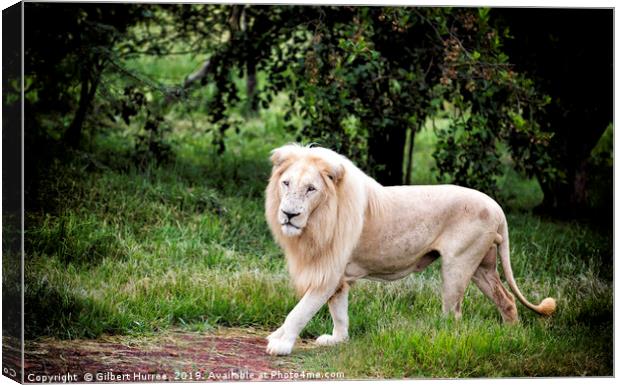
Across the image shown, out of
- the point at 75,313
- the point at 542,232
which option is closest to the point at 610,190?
the point at 542,232

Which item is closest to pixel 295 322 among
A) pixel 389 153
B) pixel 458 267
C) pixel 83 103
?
A: pixel 458 267

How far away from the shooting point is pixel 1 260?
4.80 meters

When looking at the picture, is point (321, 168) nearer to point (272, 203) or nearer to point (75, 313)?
point (272, 203)

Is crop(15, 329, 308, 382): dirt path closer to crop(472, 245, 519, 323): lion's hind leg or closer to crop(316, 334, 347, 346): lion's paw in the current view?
crop(316, 334, 347, 346): lion's paw

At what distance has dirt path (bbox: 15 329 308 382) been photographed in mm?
4770

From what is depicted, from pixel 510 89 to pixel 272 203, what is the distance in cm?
208

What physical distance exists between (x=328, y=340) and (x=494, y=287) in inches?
33.7

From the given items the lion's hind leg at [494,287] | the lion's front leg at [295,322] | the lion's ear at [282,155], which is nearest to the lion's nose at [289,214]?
the lion's ear at [282,155]

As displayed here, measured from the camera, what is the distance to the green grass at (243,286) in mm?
4953

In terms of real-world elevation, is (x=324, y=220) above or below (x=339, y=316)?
above

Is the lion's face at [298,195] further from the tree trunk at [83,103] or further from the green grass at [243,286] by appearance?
the tree trunk at [83,103]

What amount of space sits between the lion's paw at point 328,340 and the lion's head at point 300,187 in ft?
1.88

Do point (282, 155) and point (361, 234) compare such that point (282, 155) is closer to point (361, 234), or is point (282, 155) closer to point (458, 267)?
point (361, 234)

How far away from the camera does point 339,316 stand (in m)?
5.24
